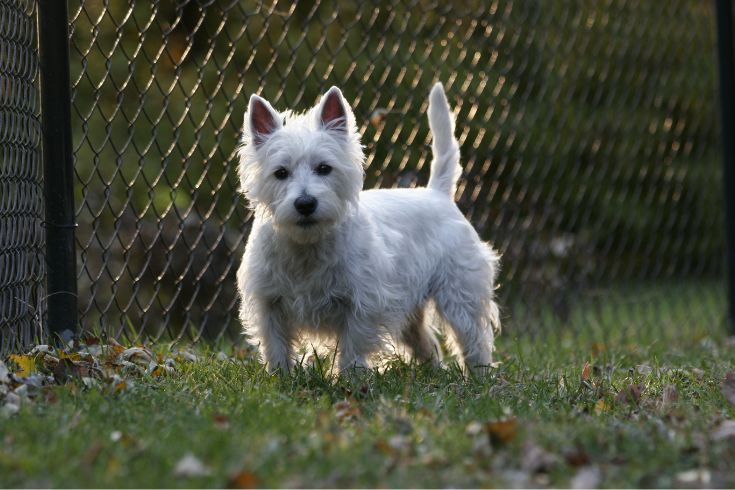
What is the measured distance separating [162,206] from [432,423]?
387cm

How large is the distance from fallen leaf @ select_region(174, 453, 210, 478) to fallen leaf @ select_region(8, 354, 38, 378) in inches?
41.1

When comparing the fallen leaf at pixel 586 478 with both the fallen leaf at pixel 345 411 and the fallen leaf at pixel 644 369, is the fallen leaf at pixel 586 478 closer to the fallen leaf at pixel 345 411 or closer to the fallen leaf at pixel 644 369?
the fallen leaf at pixel 345 411

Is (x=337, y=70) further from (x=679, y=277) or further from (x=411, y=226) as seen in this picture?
(x=679, y=277)

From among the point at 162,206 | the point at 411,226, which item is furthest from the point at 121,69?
the point at 411,226

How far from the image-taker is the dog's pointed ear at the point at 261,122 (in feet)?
12.5

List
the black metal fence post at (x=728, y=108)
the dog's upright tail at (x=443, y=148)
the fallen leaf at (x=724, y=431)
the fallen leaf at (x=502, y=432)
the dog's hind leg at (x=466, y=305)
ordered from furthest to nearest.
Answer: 1. the black metal fence post at (x=728, y=108)
2. the dog's upright tail at (x=443, y=148)
3. the dog's hind leg at (x=466, y=305)
4. the fallen leaf at (x=724, y=431)
5. the fallen leaf at (x=502, y=432)

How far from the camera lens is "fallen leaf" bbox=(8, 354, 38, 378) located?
322cm

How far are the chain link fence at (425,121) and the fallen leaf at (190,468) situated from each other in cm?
180

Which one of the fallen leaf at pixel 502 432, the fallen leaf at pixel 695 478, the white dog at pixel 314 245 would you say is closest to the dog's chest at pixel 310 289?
the white dog at pixel 314 245

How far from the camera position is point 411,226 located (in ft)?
14.0

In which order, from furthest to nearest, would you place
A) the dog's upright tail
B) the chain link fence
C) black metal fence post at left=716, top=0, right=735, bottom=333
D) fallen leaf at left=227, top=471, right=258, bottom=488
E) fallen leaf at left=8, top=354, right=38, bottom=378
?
black metal fence post at left=716, top=0, right=735, bottom=333
the chain link fence
the dog's upright tail
fallen leaf at left=8, top=354, right=38, bottom=378
fallen leaf at left=227, top=471, right=258, bottom=488

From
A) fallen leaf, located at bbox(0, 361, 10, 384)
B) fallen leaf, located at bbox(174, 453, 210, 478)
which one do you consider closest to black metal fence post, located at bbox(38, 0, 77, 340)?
fallen leaf, located at bbox(0, 361, 10, 384)

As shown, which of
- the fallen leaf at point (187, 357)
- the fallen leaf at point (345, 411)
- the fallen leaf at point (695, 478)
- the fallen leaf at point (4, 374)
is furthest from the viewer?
the fallen leaf at point (187, 357)

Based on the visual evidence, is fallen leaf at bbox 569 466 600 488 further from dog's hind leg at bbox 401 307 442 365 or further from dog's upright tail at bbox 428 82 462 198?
dog's upright tail at bbox 428 82 462 198
